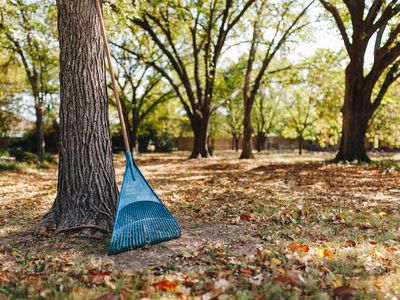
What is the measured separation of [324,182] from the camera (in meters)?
7.66

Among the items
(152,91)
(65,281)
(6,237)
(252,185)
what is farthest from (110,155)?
(152,91)

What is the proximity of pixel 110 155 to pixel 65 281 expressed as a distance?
171cm

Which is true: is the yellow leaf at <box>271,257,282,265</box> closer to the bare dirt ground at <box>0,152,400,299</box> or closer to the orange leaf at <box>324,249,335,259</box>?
the bare dirt ground at <box>0,152,400,299</box>

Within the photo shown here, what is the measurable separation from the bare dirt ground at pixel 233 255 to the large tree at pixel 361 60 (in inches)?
252

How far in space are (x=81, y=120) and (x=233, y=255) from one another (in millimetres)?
2082

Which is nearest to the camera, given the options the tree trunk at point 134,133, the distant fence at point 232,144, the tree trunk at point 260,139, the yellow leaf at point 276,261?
the yellow leaf at point 276,261

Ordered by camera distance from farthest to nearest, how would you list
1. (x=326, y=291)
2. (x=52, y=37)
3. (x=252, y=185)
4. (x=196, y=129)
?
1. (x=196, y=129)
2. (x=52, y=37)
3. (x=252, y=185)
4. (x=326, y=291)

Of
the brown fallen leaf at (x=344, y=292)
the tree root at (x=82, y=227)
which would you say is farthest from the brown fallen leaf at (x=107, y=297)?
the tree root at (x=82, y=227)

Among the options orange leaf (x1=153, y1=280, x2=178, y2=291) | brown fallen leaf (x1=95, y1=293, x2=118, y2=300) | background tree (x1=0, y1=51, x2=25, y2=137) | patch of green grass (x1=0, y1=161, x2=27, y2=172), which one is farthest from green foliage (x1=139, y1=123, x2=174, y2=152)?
brown fallen leaf (x1=95, y1=293, x2=118, y2=300)

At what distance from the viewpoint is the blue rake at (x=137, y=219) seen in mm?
3238

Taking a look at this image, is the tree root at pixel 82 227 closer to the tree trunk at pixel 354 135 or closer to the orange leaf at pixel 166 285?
the orange leaf at pixel 166 285

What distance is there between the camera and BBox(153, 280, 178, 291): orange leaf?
235 cm

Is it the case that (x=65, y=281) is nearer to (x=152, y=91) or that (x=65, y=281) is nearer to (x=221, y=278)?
(x=221, y=278)

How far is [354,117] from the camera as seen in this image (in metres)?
11.7
